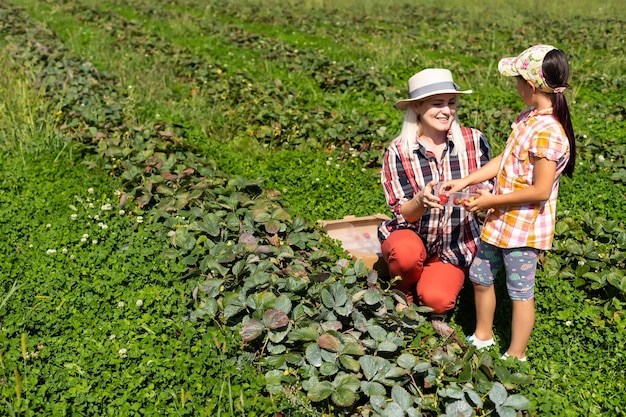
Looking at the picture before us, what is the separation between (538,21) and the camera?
14.6 m

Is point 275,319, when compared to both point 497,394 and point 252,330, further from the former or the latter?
point 497,394

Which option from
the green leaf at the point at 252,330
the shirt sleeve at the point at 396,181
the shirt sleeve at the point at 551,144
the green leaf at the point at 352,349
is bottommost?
the green leaf at the point at 352,349

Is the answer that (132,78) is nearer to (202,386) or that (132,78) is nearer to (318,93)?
(318,93)

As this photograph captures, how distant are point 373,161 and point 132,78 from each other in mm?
3920

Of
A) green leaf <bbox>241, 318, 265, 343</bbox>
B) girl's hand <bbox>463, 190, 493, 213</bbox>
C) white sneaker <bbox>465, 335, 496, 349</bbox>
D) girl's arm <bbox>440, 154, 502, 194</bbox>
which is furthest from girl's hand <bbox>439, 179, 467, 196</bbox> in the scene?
green leaf <bbox>241, 318, 265, 343</bbox>

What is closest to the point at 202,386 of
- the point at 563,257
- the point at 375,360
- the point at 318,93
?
the point at 375,360

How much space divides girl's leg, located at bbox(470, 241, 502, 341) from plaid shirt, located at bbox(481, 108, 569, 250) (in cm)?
15

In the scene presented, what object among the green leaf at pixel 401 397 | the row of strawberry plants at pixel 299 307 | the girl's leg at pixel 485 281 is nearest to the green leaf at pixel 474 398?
the row of strawberry plants at pixel 299 307

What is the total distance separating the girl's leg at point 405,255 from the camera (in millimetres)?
3635

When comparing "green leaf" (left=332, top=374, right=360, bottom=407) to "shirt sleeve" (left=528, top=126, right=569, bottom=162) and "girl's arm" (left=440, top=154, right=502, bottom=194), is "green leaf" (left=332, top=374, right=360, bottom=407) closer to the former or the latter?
"girl's arm" (left=440, top=154, right=502, bottom=194)

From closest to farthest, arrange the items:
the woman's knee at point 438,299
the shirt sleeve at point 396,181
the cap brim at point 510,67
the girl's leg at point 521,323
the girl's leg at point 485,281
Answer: the cap brim at point 510,67
the girl's leg at point 521,323
the girl's leg at point 485,281
the woman's knee at point 438,299
the shirt sleeve at point 396,181

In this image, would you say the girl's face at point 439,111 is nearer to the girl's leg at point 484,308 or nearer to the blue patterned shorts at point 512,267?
the blue patterned shorts at point 512,267

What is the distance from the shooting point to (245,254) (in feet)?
11.4

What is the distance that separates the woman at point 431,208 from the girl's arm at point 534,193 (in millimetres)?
540
